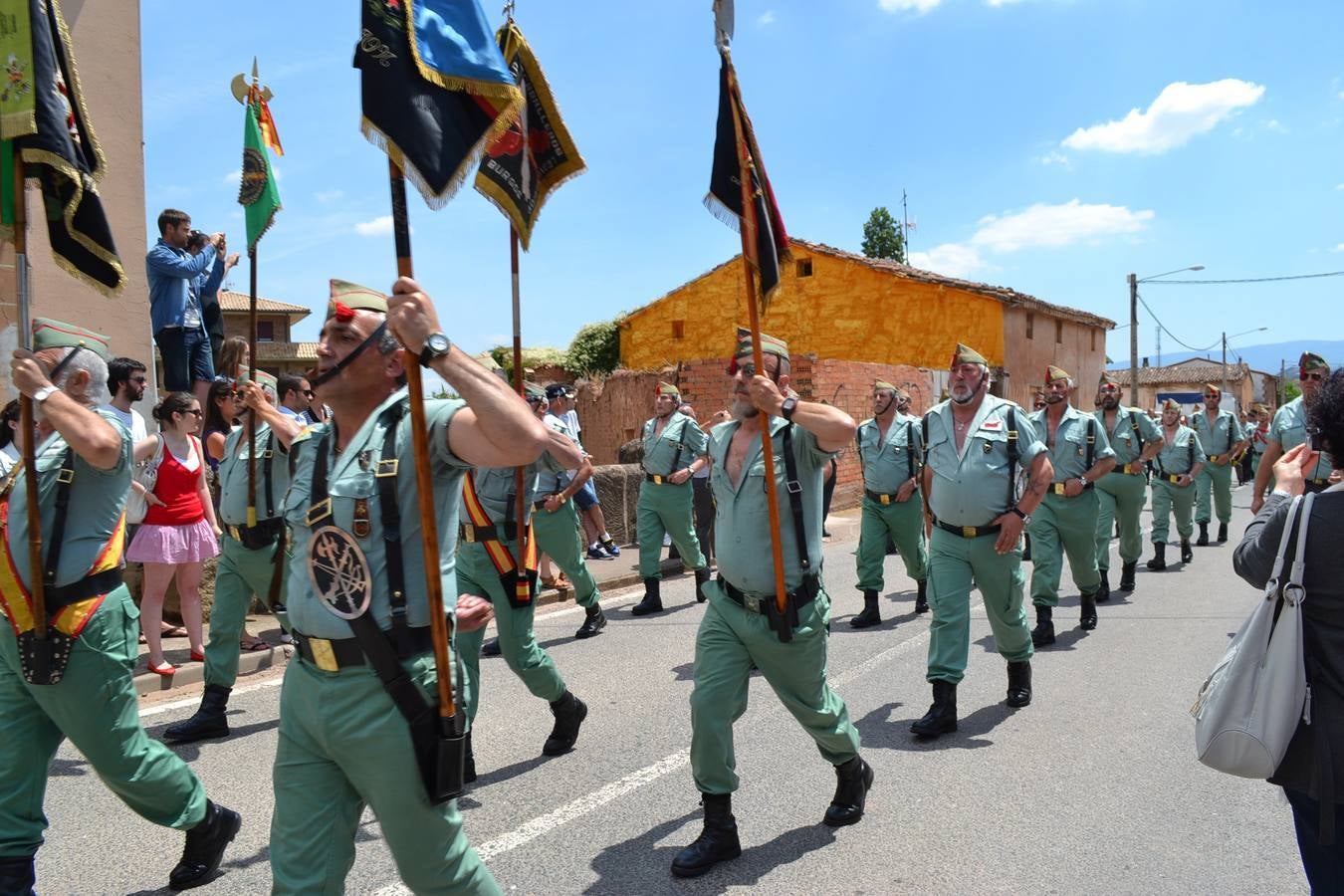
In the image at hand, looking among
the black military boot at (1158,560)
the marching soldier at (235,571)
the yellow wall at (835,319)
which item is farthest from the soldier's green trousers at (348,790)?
the yellow wall at (835,319)

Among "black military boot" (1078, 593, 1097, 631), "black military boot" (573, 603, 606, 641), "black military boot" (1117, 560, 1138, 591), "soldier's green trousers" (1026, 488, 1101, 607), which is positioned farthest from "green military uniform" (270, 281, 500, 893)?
"black military boot" (1117, 560, 1138, 591)

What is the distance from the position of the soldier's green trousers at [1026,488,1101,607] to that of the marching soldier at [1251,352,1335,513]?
1.26 metres

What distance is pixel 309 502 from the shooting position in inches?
Answer: 105

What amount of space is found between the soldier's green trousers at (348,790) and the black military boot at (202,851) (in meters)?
1.39

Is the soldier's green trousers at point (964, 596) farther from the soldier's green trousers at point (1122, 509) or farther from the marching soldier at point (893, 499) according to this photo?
the soldier's green trousers at point (1122, 509)

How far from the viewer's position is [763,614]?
13.6ft

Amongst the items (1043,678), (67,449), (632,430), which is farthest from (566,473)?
(632,430)

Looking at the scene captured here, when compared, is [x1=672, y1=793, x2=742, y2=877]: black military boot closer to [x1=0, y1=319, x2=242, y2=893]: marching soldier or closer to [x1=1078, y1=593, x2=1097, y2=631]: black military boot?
[x1=0, y1=319, x2=242, y2=893]: marching soldier

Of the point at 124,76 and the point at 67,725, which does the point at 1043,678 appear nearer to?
the point at 67,725

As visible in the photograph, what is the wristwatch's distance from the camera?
2377 millimetres

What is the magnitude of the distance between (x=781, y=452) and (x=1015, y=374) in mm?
26595

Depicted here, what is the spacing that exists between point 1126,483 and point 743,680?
24.8ft

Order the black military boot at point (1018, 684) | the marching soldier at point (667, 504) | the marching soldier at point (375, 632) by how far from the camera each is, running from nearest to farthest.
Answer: the marching soldier at point (375, 632) → the black military boot at point (1018, 684) → the marching soldier at point (667, 504)

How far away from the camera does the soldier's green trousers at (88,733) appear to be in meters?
3.30
